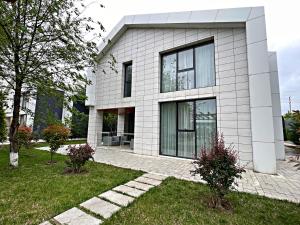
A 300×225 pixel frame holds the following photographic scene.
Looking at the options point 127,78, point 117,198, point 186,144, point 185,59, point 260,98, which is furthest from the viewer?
point 127,78

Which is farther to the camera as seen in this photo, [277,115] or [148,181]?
[277,115]

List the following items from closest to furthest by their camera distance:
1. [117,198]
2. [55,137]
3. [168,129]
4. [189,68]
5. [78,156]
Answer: [117,198] < [78,156] < [55,137] < [189,68] < [168,129]

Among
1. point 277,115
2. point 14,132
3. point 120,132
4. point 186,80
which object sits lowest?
point 120,132

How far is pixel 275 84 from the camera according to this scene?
338 inches

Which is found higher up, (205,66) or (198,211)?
(205,66)

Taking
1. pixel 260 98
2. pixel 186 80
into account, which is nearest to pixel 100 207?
pixel 260 98

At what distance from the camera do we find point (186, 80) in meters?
7.86

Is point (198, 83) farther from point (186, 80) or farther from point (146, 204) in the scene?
point (146, 204)

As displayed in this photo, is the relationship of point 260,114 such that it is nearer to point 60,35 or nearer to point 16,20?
point 60,35

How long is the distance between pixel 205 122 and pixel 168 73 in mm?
3264

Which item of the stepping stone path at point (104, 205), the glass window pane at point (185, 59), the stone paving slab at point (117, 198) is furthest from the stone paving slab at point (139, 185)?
the glass window pane at point (185, 59)

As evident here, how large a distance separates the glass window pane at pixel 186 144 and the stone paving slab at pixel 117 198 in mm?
4381

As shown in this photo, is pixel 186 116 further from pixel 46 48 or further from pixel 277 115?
pixel 46 48

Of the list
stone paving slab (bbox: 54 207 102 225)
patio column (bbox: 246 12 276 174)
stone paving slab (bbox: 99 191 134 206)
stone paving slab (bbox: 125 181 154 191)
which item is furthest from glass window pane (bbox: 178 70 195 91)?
stone paving slab (bbox: 54 207 102 225)
